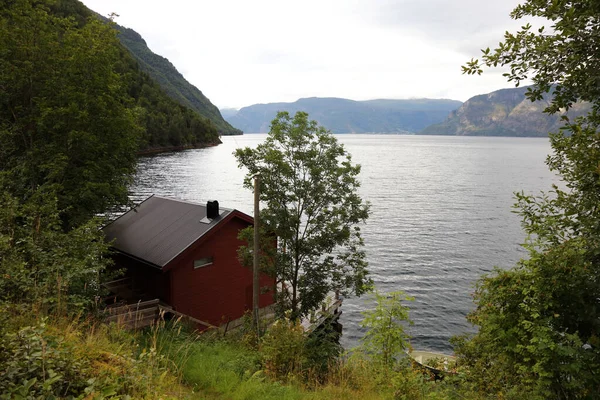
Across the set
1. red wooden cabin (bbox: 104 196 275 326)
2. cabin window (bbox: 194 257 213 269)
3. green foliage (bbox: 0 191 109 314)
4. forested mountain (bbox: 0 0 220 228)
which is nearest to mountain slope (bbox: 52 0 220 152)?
forested mountain (bbox: 0 0 220 228)

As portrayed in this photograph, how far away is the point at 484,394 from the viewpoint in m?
10.2

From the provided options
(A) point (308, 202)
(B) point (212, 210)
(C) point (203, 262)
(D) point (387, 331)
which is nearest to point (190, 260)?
(C) point (203, 262)

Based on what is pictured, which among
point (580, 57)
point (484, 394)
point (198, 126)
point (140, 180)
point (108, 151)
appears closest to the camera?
point (580, 57)

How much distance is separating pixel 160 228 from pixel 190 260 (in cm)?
340

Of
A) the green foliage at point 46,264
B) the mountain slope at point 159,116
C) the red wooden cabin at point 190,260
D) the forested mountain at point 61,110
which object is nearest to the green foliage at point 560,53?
the green foliage at point 46,264

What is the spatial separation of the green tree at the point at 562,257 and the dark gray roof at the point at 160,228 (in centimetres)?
1493

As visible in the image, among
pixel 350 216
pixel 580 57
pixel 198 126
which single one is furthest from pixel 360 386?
pixel 198 126

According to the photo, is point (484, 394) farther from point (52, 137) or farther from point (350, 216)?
point (52, 137)

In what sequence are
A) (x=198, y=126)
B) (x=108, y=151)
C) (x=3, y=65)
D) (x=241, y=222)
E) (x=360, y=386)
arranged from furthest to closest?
(x=198, y=126), (x=241, y=222), (x=108, y=151), (x=3, y=65), (x=360, y=386)

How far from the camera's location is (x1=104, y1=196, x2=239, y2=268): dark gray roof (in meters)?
18.9

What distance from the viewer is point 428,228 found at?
4756 centimetres

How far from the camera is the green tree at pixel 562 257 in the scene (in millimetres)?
5898

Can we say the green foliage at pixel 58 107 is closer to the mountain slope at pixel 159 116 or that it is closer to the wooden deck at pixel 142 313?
the wooden deck at pixel 142 313

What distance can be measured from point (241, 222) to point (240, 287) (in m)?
3.95
